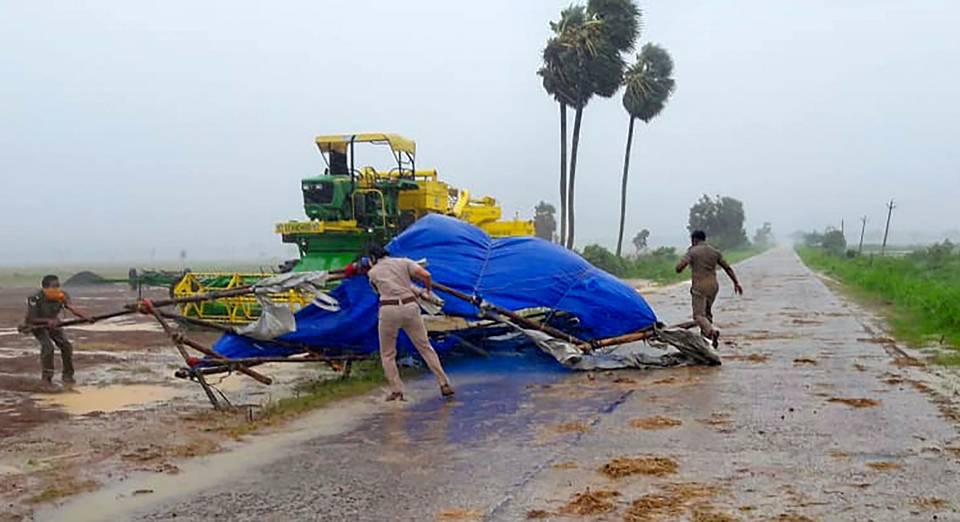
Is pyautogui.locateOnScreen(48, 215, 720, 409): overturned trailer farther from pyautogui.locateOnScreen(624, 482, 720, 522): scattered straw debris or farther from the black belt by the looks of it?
pyautogui.locateOnScreen(624, 482, 720, 522): scattered straw debris

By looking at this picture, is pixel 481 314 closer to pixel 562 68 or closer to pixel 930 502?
pixel 930 502

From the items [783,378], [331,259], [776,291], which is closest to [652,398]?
[783,378]

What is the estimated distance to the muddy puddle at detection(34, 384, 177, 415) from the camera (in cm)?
1114

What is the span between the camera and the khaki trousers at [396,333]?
401 inches

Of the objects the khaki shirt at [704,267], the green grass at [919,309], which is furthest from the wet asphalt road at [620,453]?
the green grass at [919,309]

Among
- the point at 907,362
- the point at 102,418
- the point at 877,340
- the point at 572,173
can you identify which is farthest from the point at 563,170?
the point at 102,418

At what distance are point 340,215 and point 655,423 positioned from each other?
466 inches

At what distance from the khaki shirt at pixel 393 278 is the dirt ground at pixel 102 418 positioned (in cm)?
201

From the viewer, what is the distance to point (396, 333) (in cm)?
1034

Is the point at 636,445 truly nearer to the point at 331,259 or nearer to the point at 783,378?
the point at 783,378

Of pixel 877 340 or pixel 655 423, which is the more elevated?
A: pixel 877 340

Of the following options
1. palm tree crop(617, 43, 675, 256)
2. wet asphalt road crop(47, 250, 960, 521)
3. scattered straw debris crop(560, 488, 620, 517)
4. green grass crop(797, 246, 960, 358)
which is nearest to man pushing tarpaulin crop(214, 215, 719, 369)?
wet asphalt road crop(47, 250, 960, 521)

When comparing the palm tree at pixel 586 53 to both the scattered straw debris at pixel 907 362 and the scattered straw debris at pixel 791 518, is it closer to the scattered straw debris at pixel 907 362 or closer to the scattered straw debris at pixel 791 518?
the scattered straw debris at pixel 907 362

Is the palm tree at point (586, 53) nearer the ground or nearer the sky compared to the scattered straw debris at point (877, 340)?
nearer the sky
